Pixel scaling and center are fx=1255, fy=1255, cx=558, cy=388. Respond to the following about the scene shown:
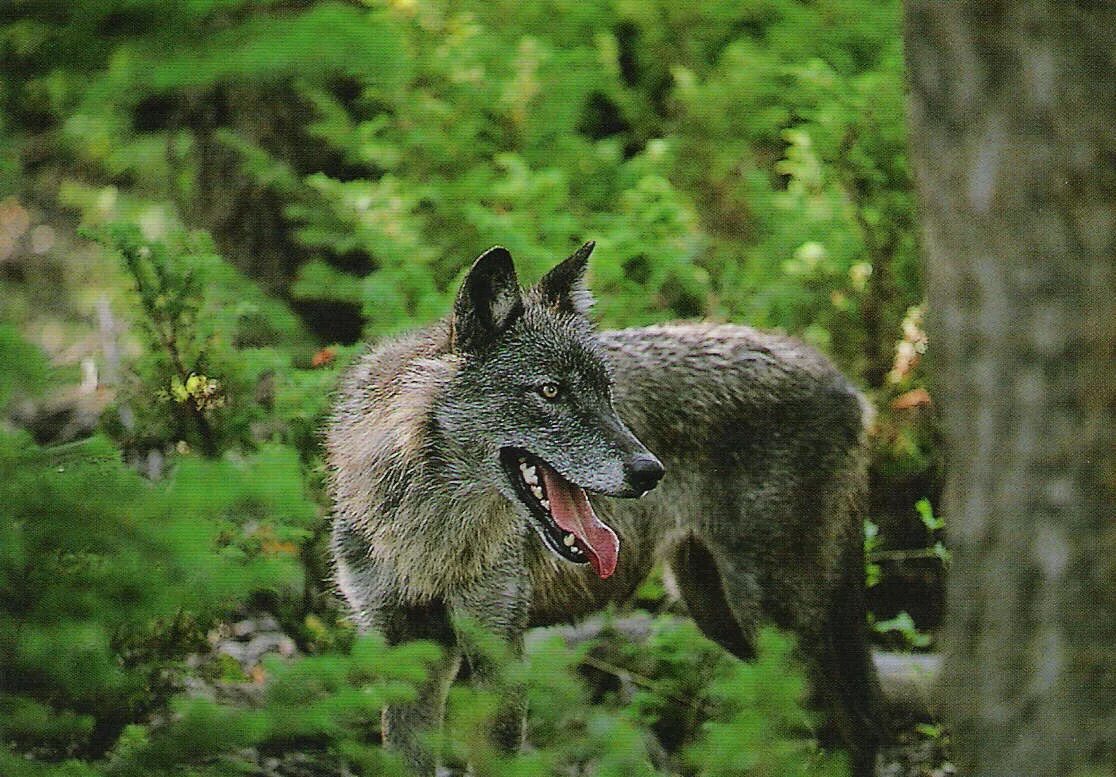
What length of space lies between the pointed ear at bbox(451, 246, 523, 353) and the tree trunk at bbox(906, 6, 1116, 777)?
1.99 metres

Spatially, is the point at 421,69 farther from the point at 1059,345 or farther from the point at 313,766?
the point at 1059,345

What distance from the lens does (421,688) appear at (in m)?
5.16

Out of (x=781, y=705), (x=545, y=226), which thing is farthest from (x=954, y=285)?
(x=545, y=226)

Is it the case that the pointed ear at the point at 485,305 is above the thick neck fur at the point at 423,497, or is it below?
above

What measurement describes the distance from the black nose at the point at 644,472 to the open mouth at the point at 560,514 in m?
0.30

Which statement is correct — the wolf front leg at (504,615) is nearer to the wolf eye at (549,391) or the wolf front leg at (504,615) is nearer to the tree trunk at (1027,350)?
the wolf eye at (549,391)

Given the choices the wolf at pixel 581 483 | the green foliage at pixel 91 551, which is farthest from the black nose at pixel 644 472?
the green foliage at pixel 91 551

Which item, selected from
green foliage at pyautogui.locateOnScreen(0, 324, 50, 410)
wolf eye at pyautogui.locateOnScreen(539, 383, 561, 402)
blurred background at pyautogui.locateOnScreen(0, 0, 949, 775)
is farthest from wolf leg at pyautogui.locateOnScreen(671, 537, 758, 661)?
green foliage at pyautogui.locateOnScreen(0, 324, 50, 410)

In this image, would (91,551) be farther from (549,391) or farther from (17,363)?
(549,391)

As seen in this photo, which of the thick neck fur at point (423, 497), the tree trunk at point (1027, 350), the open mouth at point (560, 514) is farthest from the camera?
the thick neck fur at point (423, 497)

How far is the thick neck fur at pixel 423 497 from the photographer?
16.7ft

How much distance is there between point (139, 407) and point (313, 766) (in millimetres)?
1974

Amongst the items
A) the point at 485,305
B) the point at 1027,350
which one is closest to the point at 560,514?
the point at 485,305

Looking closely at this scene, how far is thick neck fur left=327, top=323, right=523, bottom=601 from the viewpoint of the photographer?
5.09 metres
